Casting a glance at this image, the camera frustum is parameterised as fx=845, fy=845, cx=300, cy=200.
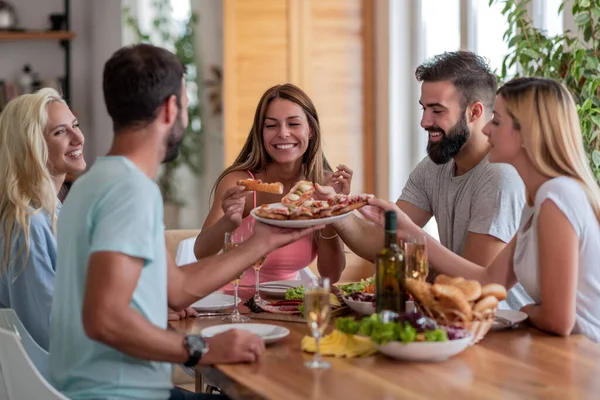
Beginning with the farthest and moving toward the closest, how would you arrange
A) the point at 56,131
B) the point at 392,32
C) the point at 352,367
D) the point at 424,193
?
the point at 392,32, the point at 424,193, the point at 56,131, the point at 352,367

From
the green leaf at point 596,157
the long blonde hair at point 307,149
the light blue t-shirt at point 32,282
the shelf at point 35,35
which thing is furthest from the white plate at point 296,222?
the shelf at point 35,35

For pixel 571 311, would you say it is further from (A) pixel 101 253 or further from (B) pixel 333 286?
(A) pixel 101 253

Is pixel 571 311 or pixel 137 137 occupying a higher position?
pixel 137 137

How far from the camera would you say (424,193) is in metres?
3.38

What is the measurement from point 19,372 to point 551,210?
1.35 m

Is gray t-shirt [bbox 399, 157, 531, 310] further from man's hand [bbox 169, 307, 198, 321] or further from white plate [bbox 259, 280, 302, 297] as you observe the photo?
man's hand [bbox 169, 307, 198, 321]

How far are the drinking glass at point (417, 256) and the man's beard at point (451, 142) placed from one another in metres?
0.86

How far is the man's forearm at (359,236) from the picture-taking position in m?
3.02

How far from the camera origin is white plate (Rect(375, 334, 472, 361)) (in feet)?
6.07

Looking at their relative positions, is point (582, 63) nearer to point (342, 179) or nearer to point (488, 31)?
point (342, 179)

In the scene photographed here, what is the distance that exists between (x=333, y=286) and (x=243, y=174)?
0.88m

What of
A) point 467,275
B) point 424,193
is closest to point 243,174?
point 424,193

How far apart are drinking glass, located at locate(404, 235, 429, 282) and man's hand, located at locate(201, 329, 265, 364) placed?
1.77ft

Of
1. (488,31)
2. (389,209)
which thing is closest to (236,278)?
(389,209)
